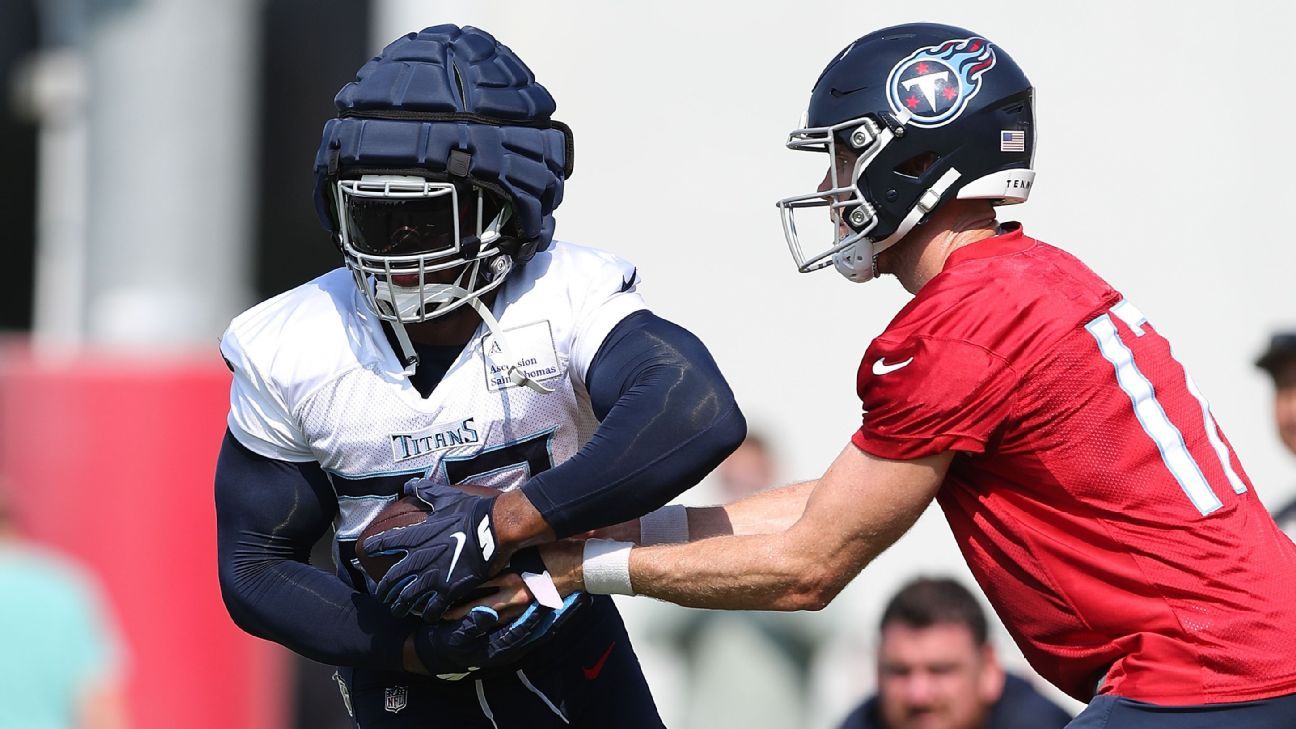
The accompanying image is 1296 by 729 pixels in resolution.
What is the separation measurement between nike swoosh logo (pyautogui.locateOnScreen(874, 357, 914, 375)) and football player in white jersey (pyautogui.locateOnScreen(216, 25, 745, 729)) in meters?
0.34

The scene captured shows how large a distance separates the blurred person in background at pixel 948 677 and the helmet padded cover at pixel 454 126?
1.60 metres

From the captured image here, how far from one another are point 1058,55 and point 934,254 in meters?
3.35

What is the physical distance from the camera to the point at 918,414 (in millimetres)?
2904

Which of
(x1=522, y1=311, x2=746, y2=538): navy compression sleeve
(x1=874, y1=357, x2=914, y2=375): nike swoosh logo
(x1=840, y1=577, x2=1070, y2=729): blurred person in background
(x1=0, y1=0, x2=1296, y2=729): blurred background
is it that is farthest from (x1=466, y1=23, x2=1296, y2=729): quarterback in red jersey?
(x1=0, y1=0, x2=1296, y2=729): blurred background

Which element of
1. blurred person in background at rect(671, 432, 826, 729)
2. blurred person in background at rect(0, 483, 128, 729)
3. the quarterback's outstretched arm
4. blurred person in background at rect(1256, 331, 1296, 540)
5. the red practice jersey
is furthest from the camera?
blurred person in background at rect(671, 432, 826, 729)

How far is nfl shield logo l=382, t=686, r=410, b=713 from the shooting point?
11.4ft

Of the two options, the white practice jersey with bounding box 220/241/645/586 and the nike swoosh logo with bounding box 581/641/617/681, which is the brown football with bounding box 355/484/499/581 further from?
the nike swoosh logo with bounding box 581/641/617/681

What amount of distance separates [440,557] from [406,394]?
13.2 inches

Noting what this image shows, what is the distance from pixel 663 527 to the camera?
346 centimetres

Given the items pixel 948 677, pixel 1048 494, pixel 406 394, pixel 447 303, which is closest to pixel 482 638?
pixel 406 394

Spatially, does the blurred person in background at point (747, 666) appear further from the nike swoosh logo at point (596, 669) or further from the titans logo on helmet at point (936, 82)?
the titans logo on helmet at point (936, 82)

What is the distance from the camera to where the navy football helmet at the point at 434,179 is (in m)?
3.22

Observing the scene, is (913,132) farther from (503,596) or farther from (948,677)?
(948,677)

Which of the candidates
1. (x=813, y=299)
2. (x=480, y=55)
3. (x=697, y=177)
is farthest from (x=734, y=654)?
(x=480, y=55)
